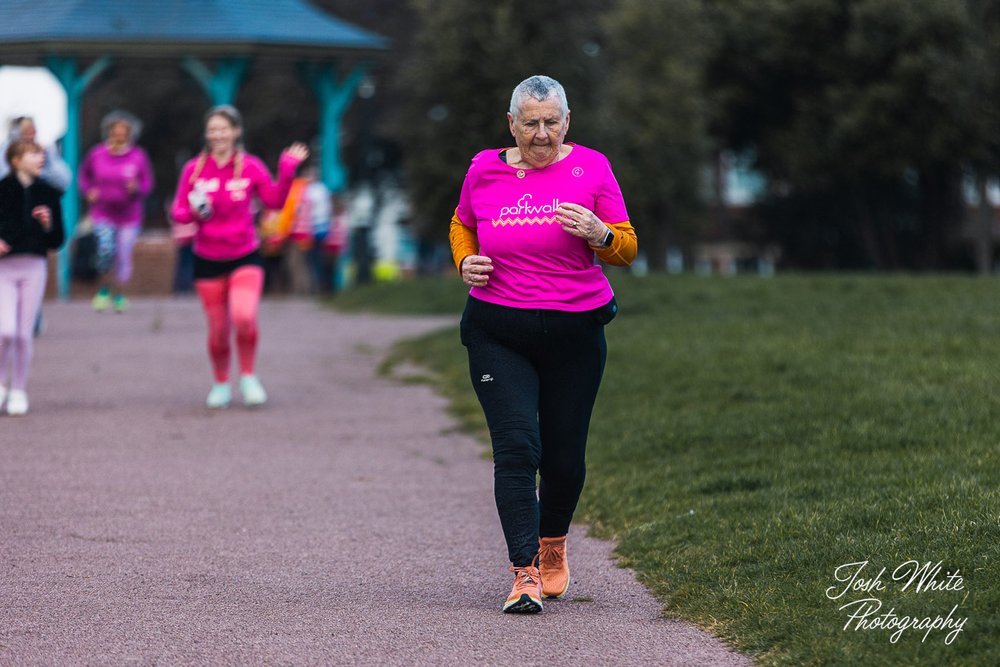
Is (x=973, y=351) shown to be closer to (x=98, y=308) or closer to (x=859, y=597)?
(x=859, y=597)

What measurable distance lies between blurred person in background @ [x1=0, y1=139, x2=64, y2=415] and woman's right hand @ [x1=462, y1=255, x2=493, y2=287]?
19.0 ft

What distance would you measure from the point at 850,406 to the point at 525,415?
4.14 metres

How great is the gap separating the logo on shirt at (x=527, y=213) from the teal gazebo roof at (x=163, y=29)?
22894 mm

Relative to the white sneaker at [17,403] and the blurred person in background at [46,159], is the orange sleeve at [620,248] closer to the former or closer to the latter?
the blurred person in background at [46,159]

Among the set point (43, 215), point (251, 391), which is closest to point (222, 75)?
point (251, 391)

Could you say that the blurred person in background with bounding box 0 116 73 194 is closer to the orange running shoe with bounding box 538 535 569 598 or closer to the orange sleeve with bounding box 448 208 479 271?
the orange sleeve with bounding box 448 208 479 271

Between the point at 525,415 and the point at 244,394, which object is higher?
the point at 525,415

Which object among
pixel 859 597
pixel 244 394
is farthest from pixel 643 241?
pixel 859 597

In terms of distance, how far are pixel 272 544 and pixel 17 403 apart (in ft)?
15.2

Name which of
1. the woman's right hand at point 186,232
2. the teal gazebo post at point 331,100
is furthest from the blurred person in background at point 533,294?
the teal gazebo post at point 331,100

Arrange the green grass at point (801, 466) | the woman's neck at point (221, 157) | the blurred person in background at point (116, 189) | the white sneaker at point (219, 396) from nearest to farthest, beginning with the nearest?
the green grass at point (801, 466)
the woman's neck at point (221, 157)
the white sneaker at point (219, 396)
the blurred person in background at point (116, 189)

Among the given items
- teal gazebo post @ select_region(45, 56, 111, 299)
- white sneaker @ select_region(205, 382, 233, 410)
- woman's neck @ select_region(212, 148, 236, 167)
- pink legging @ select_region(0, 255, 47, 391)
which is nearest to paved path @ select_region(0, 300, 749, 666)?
→ white sneaker @ select_region(205, 382, 233, 410)

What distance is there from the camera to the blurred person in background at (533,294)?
616 centimetres

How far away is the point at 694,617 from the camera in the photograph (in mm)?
6047
